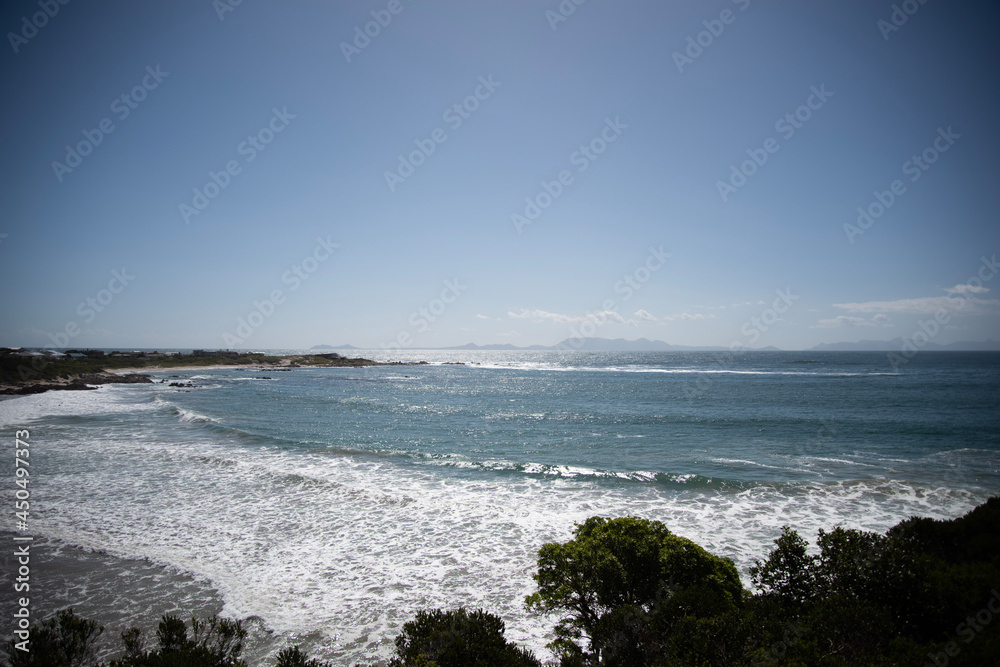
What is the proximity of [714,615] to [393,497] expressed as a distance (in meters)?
13.4

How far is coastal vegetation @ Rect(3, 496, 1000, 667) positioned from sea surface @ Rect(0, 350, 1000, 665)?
233 centimetres

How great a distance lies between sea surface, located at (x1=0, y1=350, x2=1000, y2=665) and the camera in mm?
9969

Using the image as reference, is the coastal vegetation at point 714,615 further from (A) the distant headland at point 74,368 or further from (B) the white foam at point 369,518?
(A) the distant headland at point 74,368

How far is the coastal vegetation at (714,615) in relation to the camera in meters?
5.36

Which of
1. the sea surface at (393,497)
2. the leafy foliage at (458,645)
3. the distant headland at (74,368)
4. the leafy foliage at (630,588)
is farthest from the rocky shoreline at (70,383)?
the leafy foliage at (630,588)

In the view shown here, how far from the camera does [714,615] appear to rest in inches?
241

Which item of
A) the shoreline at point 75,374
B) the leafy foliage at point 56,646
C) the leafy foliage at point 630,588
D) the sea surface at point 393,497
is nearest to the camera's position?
the leafy foliage at point 56,646

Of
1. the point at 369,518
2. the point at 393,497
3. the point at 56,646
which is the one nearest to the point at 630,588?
the point at 56,646

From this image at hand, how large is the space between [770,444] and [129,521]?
31.9m

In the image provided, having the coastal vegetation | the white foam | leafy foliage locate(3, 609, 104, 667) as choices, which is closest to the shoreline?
the white foam

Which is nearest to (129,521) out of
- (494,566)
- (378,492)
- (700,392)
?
(378,492)

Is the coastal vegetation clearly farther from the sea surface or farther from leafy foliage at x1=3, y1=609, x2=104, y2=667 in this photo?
the sea surface

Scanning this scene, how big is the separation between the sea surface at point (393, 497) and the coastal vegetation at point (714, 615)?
2328mm

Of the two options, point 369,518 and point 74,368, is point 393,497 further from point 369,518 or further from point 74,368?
point 74,368
